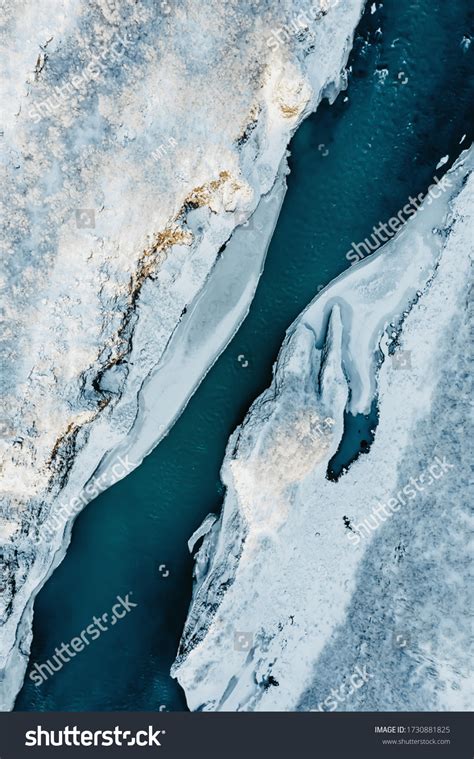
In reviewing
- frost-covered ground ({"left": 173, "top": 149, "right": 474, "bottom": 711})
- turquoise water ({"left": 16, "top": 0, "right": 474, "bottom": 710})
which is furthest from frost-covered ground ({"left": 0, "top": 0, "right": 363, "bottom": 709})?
frost-covered ground ({"left": 173, "top": 149, "right": 474, "bottom": 711})

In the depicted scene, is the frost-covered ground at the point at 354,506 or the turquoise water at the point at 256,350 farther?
the turquoise water at the point at 256,350

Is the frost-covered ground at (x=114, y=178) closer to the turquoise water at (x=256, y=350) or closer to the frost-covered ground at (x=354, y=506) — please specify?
the turquoise water at (x=256, y=350)

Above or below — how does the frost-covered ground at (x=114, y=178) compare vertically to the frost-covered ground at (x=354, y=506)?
above

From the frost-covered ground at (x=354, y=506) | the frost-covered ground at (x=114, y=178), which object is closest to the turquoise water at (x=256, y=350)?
the frost-covered ground at (x=354, y=506)

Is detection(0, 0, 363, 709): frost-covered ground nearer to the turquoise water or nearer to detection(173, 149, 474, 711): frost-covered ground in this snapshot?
the turquoise water

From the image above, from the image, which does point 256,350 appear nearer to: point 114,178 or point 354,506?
point 354,506

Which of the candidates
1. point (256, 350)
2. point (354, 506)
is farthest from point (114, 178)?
point (354, 506)

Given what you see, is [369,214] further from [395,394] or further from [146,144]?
[146,144]
